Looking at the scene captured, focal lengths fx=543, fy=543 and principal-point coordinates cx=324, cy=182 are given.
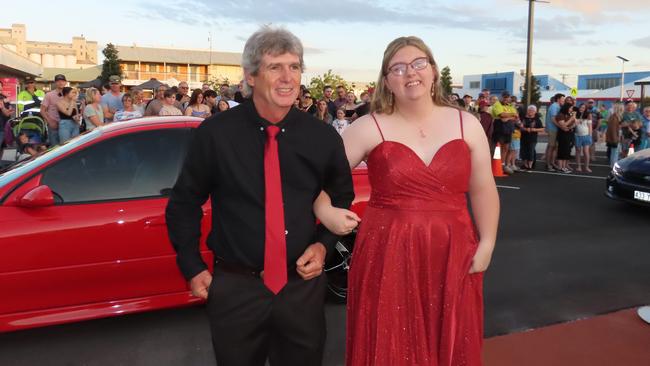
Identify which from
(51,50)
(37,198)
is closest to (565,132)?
(37,198)

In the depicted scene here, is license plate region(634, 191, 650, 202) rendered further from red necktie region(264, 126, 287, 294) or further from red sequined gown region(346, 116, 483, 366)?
red necktie region(264, 126, 287, 294)

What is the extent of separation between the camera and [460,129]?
90.4 inches

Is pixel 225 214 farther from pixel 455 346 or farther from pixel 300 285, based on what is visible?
pixel 455 346

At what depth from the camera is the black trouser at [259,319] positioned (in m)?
1.91

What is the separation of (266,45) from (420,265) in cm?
112

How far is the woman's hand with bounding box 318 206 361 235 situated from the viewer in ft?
6.45

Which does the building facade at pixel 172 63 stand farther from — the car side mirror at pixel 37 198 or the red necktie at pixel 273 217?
the red necktie at pixel 273 217

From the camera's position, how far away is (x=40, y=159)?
12.1 ft

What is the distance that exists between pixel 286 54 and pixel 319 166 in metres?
0.41

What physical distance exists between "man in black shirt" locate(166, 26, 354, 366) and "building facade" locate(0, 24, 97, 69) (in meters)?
104

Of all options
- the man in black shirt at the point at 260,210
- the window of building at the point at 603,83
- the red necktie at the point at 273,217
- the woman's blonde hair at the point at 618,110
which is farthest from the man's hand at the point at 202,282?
the window of building at the point at 603,83

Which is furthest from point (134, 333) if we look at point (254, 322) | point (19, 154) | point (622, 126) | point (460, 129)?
point (622, 126)

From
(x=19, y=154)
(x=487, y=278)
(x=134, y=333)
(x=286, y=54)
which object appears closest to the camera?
(x=286, y=54)

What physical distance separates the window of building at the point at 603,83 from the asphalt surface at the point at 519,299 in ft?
257
